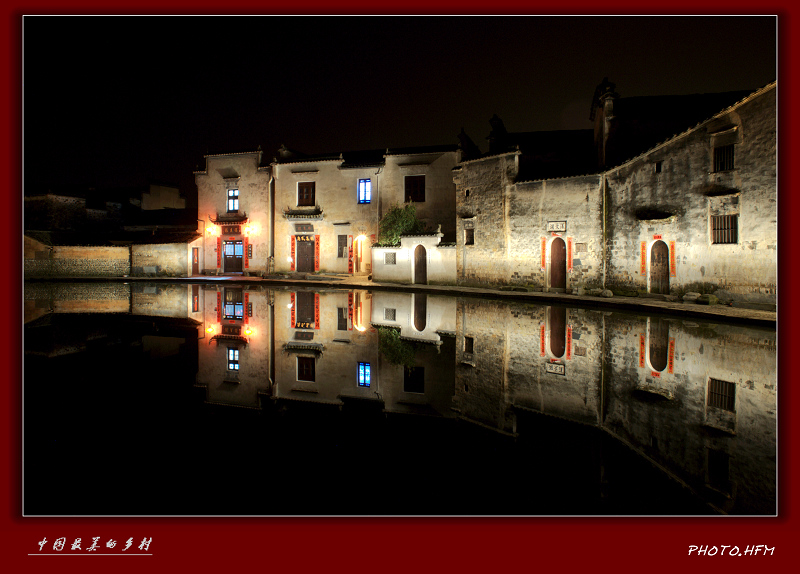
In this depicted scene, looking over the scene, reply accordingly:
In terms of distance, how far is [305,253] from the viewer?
→ 87.6 ft

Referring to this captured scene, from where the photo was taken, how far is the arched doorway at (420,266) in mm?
21703

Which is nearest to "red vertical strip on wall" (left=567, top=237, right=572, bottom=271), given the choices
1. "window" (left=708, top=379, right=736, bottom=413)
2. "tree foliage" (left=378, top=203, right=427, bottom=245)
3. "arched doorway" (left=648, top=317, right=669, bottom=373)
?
"arched doorway" (left=648, top=317, right=669, bottom=373)

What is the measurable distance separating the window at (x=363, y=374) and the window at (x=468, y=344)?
6.01ft

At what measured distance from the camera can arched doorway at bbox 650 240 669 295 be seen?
14.1 metres

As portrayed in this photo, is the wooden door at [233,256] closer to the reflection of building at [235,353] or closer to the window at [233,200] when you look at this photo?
the window at [233,200]

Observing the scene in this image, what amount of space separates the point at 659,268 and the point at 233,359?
537 inches

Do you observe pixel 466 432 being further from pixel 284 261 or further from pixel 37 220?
pixel 37 220

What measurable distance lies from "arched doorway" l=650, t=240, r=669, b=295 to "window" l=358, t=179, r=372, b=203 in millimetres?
15552

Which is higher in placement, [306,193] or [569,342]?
[306,193]

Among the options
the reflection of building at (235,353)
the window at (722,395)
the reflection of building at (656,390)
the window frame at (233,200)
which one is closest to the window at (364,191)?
the window frame at (233,200)

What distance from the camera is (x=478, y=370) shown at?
20.0ft

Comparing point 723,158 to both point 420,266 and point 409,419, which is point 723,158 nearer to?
point 420,266

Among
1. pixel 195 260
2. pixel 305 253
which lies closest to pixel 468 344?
pixel 305 253

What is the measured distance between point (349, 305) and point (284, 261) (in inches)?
563
